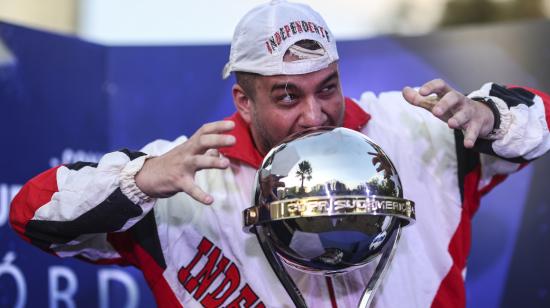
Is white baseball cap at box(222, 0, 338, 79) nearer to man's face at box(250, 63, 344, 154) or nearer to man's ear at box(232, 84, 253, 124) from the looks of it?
man's face at box(250, 63, 344, 154)

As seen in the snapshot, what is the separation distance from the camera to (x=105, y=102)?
2951mm

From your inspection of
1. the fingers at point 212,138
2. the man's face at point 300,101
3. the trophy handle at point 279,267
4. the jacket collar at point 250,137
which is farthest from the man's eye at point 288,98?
the trophy handle at point 279,267

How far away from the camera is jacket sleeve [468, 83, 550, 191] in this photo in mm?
1765

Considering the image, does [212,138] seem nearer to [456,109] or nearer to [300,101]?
[300,101]

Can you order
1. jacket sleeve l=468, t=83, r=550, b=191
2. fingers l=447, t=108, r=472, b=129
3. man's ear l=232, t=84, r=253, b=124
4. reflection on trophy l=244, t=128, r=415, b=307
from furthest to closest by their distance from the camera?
man's ear l=232, t=84, r=253, b=124 → jacket sleeve l=468, t=83, r=550, b=191 → fingers l=447, t=108, r=472, b=129 → reflection on trophy l=244, t=128, r=415, b=307

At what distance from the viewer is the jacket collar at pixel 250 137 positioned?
6.60 feet

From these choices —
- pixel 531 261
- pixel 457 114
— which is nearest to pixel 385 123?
pixel 457 114

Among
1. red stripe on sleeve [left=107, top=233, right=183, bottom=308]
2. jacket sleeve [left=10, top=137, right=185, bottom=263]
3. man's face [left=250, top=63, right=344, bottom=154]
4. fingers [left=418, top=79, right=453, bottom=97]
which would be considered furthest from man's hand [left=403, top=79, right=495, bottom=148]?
red stripe on sleeve [left=107, top=233, right=183, bottom=308]

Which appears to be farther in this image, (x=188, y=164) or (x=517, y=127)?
(x=517, y=127)

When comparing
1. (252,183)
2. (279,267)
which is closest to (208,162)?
(279,267)

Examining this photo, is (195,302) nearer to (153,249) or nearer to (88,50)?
(153,249)

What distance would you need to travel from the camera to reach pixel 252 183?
6.51 ft

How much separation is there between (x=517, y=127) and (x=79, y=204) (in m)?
0.94

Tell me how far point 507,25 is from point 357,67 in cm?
52
